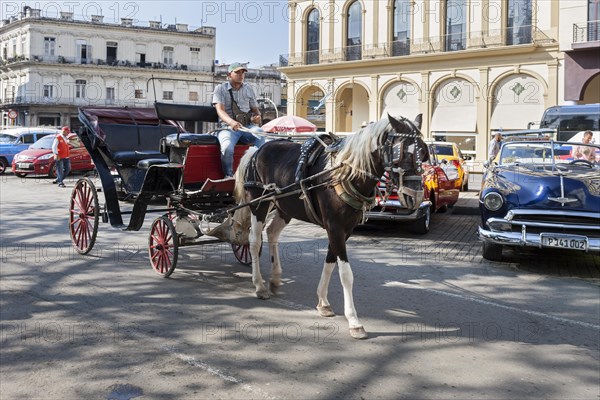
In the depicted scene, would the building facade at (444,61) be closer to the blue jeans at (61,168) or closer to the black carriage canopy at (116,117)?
the blue jeans at (61,168)

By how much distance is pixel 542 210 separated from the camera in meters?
7.50

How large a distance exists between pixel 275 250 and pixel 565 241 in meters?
3.56

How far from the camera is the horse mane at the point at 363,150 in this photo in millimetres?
5047

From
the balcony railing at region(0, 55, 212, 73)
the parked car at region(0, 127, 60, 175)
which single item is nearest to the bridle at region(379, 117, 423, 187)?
the parked car at region(0, 127, 60, 175)

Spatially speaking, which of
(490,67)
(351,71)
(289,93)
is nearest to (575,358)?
(490,67)

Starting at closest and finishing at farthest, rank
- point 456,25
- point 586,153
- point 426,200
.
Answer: point 586,153, point 426,200, point 456,25

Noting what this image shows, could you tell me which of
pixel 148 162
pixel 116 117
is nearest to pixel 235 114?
pixel 148 162

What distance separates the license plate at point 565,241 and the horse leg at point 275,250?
325 cm

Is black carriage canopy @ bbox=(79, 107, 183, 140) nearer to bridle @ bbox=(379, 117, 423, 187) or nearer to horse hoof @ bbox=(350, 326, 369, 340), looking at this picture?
bridle @ bbox=(379, 117, 423, 187)

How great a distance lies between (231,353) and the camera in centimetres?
467

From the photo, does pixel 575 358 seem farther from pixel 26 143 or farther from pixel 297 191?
pixel 26 143

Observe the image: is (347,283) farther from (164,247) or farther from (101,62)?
(101,62)

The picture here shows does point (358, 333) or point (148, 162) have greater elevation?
point (148, 162)

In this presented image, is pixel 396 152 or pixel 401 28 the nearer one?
pixel 396 152
